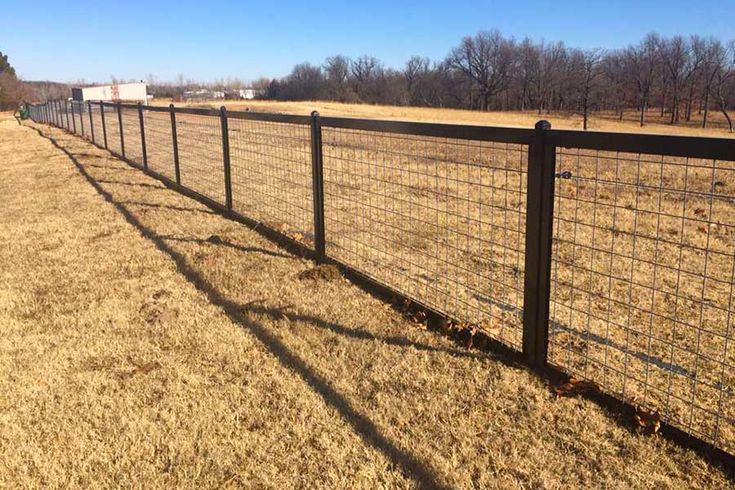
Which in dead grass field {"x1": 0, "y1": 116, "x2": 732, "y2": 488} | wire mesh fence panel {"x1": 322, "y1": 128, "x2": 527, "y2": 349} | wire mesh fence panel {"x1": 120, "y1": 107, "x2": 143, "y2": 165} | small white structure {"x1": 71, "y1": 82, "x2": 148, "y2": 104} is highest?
small white structure {"x1": 71, "y1": 82, "x2": 148, "y2": 104}

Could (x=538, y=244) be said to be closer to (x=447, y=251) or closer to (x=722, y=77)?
(x=447, y=251)

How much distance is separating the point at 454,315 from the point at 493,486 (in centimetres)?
188

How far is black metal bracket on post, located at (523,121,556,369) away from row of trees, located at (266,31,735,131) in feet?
190

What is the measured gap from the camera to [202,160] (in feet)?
42.8

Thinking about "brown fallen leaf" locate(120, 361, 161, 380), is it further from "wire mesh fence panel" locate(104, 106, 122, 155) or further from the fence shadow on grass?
"wire mesh fence panel" locate(104, 106, 122, 155)

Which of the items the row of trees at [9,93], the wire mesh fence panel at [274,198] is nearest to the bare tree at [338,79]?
the row of trees at [9,93]

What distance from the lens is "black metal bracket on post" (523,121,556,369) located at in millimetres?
3291

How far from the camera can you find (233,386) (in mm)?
3402

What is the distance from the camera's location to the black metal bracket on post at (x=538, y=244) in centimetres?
329

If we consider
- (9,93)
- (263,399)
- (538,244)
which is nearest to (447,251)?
(538,244)

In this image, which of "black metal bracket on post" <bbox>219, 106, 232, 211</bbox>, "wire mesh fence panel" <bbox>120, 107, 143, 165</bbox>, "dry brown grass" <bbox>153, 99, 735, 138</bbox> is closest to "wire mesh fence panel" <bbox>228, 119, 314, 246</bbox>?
"black metal bracket on post" <bbox>219, 106, 232, 211</bbox>

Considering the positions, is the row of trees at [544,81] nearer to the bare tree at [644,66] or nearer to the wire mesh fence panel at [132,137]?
the bare tree at [644,66]

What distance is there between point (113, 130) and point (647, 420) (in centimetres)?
2062

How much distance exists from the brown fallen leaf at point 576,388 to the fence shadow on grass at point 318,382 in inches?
39.8
